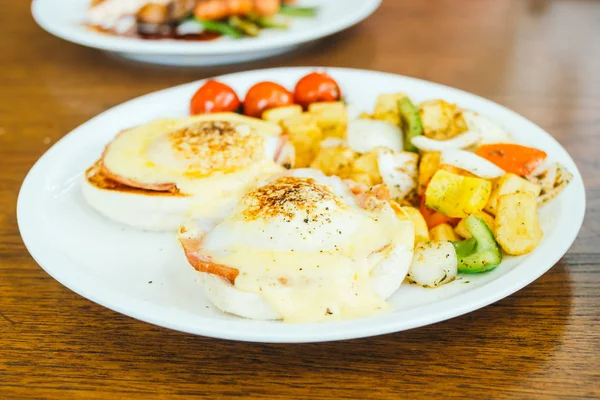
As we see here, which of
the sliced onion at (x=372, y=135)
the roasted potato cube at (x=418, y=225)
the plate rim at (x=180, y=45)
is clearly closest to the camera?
the roasted potato cube at (x=418, y=225)

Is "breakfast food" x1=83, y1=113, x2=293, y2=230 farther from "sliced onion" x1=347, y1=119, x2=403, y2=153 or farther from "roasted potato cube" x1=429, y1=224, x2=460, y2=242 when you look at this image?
"roasted potato cube" x1=429, y1=224, x2=460, y2=242

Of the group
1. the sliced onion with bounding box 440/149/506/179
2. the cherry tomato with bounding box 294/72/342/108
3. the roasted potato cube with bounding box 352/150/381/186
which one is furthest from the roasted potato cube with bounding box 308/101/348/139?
the sliced onion with bounding box 440/149/506/179

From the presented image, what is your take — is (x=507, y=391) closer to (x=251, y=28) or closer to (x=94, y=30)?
(x=251, y=28)

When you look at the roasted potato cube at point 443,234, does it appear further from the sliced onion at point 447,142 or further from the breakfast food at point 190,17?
the breakfast food at point 190,17

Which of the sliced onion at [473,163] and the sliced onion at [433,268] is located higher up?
the sliced onion at [473,163]

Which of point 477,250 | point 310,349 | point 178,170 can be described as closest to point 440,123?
point 477,250

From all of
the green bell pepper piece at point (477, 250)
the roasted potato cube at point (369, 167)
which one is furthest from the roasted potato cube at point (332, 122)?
the green bell pepper piece at point (477, 250)

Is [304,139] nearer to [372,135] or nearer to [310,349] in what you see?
[372,135]
